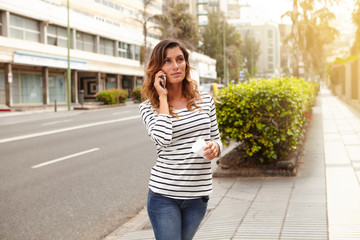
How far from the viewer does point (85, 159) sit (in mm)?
9914

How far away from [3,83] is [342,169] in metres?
29.3

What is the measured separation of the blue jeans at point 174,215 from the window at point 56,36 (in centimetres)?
3661

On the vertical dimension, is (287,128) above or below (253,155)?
above

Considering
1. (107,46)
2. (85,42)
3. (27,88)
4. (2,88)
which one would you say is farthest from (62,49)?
(107,46)

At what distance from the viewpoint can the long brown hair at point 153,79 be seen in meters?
2.68

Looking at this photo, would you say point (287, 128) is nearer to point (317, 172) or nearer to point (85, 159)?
point (317, 172)

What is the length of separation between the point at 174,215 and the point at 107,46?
1820 inches

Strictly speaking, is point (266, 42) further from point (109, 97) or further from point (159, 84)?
point (159, 84)

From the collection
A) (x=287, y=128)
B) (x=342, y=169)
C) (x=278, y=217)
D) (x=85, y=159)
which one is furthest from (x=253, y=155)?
(x=85, y=159)

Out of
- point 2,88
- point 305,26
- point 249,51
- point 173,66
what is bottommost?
point 173,66

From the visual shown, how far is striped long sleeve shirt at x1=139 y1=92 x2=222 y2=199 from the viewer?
252 centimetres

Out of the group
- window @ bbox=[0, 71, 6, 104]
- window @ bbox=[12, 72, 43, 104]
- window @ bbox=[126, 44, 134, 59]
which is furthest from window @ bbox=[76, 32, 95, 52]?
window @ bbox=[0, 71, 6, 104]

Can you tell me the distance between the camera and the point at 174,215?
8.36 feet

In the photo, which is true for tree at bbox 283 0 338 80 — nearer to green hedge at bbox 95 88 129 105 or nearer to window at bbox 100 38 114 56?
green hedge at bbox 95 88 129 105
